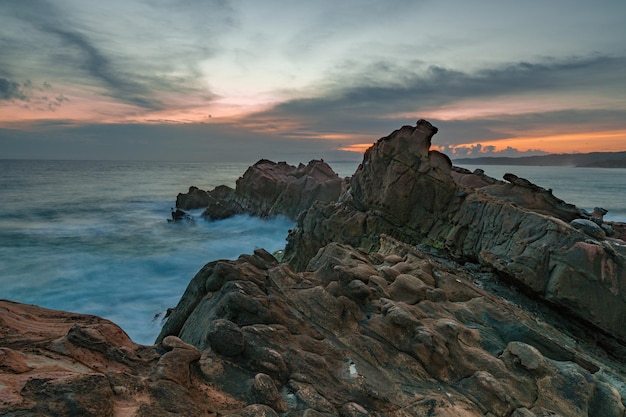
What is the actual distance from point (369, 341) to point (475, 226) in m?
11.2

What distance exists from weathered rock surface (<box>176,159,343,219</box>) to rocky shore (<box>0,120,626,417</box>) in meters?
30.3

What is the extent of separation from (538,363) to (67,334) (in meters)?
9.15

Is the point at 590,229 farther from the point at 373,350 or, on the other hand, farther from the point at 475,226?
the point at 373,350

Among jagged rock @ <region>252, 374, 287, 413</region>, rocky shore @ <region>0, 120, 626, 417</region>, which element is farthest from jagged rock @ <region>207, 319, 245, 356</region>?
Result: jagged rock @ <region>252, 374, 287, 413</region>

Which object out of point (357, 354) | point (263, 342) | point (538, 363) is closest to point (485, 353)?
point (538, 363)

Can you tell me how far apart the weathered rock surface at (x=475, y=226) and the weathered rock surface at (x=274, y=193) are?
19772 millimetres

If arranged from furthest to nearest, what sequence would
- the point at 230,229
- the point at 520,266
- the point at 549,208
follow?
the point at 230,229 < the point at 549,208 < the point at 520,266

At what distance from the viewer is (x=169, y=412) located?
4961 mm

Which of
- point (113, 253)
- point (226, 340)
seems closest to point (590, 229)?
point (226, 340)

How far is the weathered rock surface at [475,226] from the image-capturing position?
11914 millimetres

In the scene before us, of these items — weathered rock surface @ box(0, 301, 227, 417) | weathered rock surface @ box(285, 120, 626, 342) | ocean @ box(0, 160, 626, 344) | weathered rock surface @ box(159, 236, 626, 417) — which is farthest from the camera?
ocean @ box(0, 160, 626, 344)

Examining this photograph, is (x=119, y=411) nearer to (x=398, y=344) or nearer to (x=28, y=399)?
(x=28, y=399)

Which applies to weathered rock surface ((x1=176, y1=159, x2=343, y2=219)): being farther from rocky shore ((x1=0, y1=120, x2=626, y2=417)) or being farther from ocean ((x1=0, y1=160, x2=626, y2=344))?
rocky shore ((x1=0, y1=120, x2=626, y2=417))

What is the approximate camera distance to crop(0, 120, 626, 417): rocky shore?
535 cm
